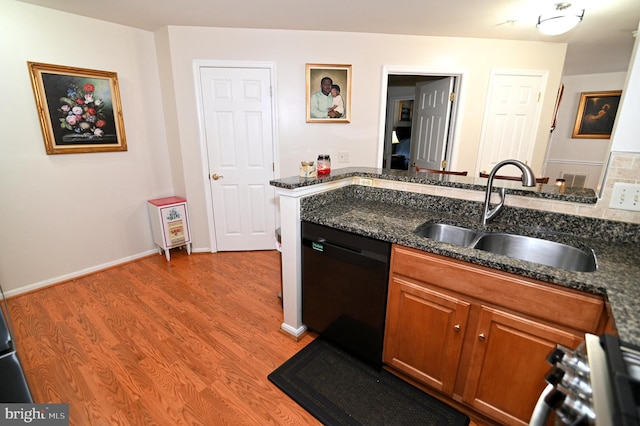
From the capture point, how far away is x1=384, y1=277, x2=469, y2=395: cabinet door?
4.48ft

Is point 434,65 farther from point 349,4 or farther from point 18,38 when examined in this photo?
point 18,38

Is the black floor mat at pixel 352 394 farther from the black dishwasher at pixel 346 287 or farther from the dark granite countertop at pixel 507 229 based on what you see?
the dark granite countertop at pixel 507 229

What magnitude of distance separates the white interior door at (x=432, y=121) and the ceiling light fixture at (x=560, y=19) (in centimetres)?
105

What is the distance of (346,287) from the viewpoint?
5.53ft

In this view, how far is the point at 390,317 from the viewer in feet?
5.12

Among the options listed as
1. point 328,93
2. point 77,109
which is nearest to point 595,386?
point 328,93

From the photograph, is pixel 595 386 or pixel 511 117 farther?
pixel 511 117

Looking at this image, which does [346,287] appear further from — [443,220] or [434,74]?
[434,74]

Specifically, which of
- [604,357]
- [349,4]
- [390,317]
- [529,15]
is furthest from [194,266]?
[529,15]

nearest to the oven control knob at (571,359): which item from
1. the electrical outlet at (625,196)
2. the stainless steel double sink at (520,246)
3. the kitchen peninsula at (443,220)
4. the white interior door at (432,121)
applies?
the kitchen peninsula at (443,220)

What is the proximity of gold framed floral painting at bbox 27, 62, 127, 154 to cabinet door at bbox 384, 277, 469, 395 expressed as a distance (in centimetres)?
303

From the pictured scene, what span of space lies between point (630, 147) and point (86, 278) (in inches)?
160

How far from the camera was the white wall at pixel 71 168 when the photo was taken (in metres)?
2.38

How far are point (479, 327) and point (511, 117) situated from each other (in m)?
3.05
